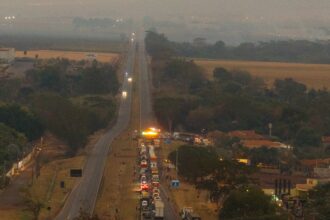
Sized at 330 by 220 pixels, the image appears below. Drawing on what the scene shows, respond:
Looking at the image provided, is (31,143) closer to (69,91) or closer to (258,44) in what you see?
(69,91)

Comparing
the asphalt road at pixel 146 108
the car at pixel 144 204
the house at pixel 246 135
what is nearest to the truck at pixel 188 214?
the asphalt road at pixel 146 108

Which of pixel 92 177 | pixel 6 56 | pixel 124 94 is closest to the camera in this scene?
pixel 92 177

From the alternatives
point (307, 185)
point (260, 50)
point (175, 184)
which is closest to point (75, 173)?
point (175, 184)

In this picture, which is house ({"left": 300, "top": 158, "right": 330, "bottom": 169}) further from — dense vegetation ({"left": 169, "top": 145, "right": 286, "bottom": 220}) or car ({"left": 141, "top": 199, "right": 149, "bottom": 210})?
car ({"left": 141, "top": 199, "right": 149, "bottom": 210})

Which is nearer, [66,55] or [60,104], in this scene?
[60,104]

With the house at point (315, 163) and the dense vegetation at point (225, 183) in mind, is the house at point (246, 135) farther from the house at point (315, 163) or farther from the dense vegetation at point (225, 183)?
the dense vegetation at point (225, 183)

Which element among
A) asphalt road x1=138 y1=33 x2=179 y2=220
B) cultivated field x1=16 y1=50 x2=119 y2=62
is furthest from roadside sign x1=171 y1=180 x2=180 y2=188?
cultivated field x1=16 y1=50 x2=119 y2=62

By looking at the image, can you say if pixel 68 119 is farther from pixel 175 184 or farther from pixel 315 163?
pixel 175 184
